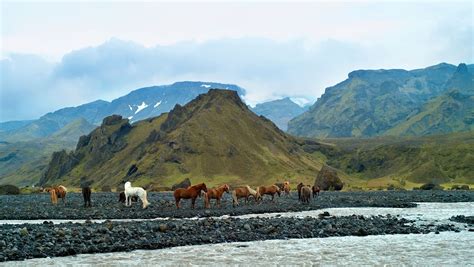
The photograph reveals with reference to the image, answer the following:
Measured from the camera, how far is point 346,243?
96.6 ft

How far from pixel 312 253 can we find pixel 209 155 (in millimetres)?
134463

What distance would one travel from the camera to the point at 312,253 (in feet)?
85.3

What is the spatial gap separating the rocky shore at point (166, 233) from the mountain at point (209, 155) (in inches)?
4055

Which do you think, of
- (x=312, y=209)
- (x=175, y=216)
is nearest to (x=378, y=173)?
(x=312, y=209)

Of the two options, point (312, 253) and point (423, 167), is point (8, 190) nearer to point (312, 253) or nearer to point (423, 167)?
point (312, 253)

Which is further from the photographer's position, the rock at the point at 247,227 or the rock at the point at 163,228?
the rock at the point at 247,227

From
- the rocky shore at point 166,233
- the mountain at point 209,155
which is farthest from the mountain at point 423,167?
the rocky shore at point 166,233

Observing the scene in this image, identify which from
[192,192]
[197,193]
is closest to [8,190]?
[192,192]

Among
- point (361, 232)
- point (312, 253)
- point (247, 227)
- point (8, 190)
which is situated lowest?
point (312, 253)

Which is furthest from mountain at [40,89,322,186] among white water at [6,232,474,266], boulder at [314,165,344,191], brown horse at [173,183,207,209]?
white water at [6,232,474,266]

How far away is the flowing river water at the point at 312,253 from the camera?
23.7 metres

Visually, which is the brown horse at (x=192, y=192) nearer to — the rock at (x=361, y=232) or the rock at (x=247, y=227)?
the rock at (x=247, y=227)

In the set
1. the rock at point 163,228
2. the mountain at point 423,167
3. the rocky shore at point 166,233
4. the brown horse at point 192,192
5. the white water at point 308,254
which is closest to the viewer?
the white water at point 308,254

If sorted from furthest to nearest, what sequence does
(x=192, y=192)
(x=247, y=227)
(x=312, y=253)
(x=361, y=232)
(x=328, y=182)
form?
(x=328, y=182), (x=192, y=192), (x=247, y=227), (x=361, y=232), (x=312, y=253)
